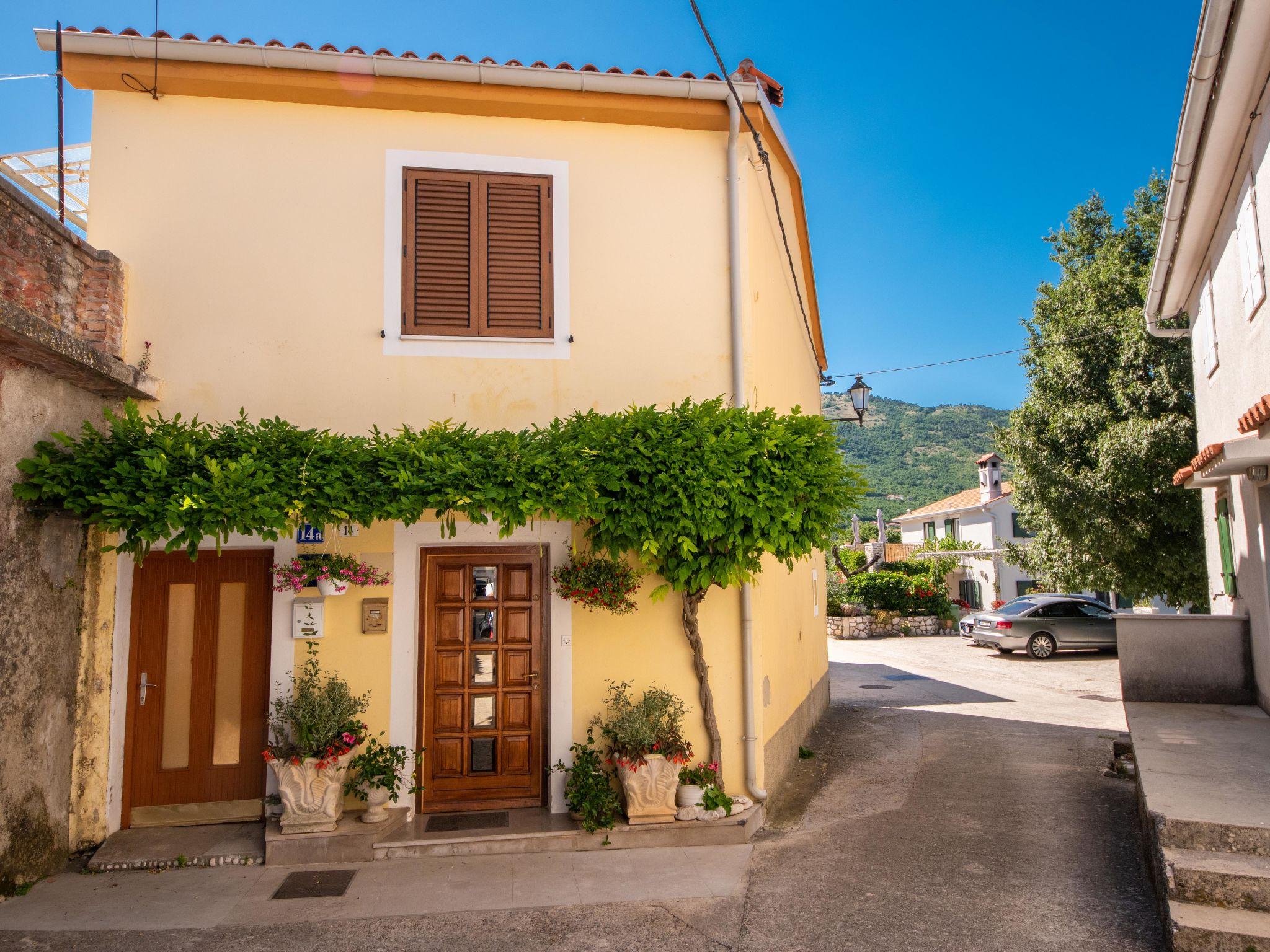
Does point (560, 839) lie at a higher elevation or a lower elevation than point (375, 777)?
lower

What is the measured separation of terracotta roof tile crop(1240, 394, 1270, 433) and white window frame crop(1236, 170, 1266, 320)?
116 cm

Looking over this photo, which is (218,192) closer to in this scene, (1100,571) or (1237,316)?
(1237,316)

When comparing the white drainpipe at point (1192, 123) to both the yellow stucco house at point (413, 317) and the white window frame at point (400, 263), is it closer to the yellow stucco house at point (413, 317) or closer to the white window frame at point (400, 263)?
the yellow stucco house at point (413, 317)

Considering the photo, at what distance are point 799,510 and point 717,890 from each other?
2733 mm

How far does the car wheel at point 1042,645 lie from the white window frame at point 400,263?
17.8m

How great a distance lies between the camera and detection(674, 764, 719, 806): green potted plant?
21.8ft

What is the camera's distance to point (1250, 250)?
710 centimetres

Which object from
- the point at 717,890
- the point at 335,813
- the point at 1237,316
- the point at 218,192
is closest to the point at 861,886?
the point at 717,890

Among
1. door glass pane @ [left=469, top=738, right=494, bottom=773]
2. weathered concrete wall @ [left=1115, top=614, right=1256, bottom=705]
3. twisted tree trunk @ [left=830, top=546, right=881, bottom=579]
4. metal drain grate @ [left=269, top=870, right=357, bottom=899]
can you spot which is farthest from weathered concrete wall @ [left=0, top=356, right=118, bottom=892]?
twisted tree trunk @ [left=830, top=546, right=881, bottom=579]

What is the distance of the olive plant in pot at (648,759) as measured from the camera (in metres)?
6.48

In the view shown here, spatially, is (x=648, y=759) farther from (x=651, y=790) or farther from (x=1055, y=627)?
(x=1055, y=627)

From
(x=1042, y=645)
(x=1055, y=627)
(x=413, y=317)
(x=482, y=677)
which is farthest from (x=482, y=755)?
(x=1055, y=627)

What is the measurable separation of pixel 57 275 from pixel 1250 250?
9.88 meters

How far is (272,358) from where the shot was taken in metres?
6.90
